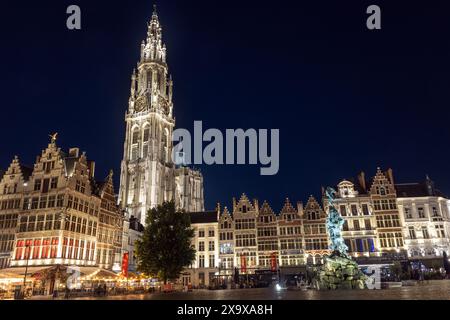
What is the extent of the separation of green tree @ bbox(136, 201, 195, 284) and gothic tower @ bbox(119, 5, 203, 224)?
38677 millimetres

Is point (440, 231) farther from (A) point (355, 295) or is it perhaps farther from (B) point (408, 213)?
(A) point (355, 295)

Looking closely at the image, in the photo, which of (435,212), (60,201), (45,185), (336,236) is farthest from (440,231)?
(45,185)

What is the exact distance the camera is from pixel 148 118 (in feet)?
293

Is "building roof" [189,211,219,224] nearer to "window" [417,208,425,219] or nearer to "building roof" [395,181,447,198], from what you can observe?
"building roof" [395,181,447,198]

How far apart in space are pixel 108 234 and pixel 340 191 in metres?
34.4

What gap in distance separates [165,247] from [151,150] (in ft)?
162

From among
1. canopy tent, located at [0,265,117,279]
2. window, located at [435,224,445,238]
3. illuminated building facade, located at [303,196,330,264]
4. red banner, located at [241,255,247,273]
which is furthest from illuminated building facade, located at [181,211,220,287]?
window, located at [435,224,445,238]

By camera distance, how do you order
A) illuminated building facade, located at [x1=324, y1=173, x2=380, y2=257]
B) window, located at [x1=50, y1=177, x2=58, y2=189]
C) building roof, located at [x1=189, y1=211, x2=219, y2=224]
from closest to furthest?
window, located at [x1=50, y1=177, x2=58, y2=189] < illuminated building facade, located at [x1=324, y1=173, x2=380, y2=257] < building roof, located at [x1=189, y1=211, x2=219, y2=224]

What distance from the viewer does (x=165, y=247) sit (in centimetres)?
3738

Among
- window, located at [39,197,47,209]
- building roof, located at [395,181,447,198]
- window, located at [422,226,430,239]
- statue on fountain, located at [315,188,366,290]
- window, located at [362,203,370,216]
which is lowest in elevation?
statue on fountain, located at [315,188,366,290]

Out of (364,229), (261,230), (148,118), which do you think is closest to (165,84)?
(148,118)

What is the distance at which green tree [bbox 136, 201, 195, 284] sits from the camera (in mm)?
36844

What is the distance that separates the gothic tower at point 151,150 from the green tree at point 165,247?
3868 cm
